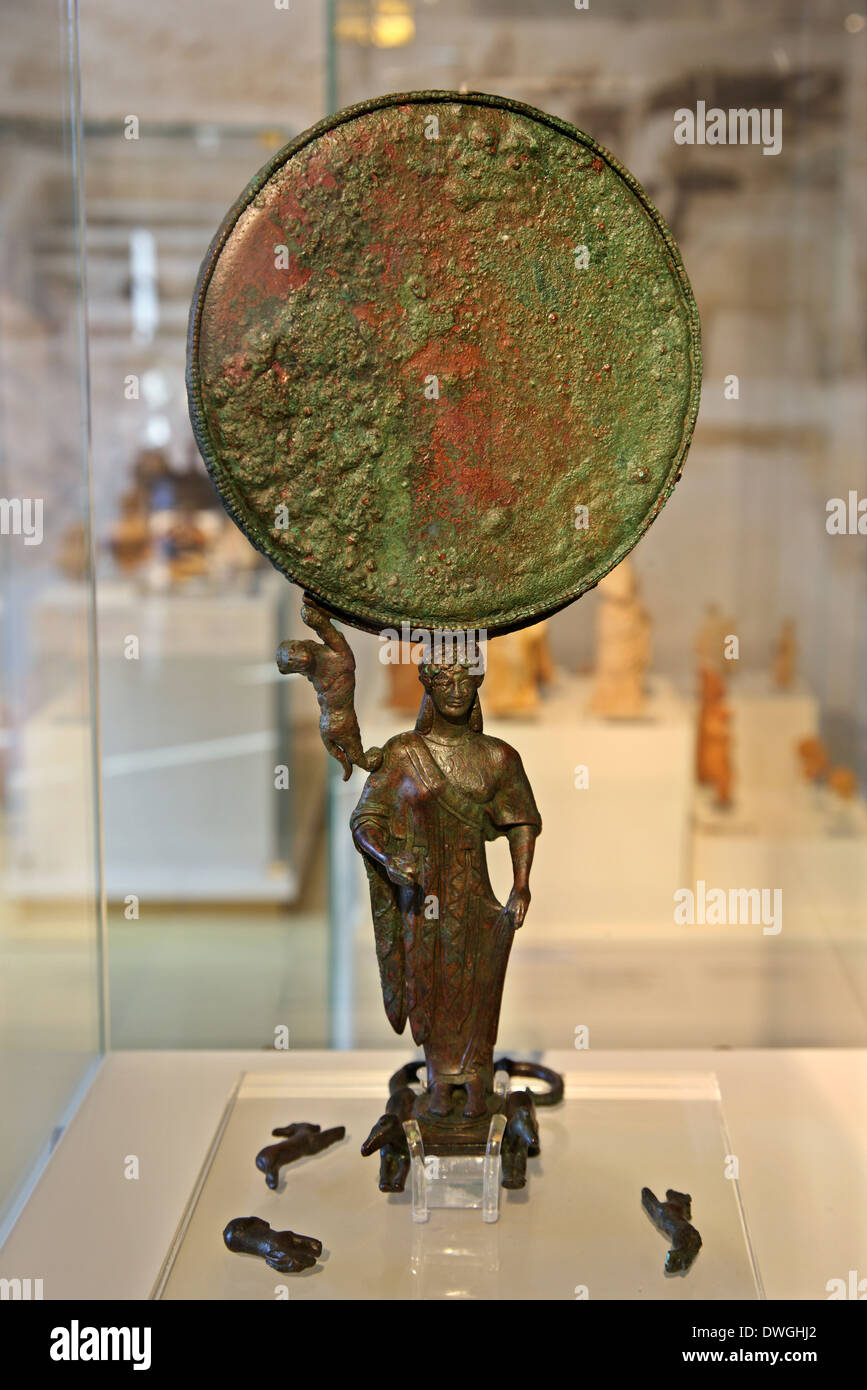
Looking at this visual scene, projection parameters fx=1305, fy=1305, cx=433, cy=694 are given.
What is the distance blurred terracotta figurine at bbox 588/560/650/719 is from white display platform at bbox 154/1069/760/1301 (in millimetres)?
1601

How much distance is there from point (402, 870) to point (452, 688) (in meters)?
0.33

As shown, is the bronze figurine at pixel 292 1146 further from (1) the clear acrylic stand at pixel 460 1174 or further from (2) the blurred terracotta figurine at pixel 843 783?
(2) the blurred terracotta figurine at pixel 843 783

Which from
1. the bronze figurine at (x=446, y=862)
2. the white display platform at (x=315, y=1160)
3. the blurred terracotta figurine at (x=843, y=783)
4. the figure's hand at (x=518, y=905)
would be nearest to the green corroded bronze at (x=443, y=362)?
the bronze figurine at (x=446, y=862)

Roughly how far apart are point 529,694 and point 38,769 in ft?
5.30

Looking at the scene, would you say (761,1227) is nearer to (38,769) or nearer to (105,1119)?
(105,1119)

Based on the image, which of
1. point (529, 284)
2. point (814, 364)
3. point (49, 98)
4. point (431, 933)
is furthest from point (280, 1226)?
point (814, 364)

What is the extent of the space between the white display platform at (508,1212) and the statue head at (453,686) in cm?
93

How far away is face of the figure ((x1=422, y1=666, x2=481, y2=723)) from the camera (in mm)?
2316

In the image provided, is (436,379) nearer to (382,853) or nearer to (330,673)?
(330,673)

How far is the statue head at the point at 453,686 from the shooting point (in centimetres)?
232

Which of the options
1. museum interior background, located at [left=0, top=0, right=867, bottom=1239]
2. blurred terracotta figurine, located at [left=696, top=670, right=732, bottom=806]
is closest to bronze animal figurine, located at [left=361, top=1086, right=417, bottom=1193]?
museum interior background, located at [left=0, top=0, right=867, bottom=1239]

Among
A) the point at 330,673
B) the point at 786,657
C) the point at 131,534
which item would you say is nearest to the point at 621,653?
the point at 786,657

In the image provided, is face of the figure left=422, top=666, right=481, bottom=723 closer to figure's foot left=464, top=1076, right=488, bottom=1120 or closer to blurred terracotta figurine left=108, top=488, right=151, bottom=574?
figure's foot left=464, top=1076, right=488, bottom=1120

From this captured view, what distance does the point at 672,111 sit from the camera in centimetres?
433
